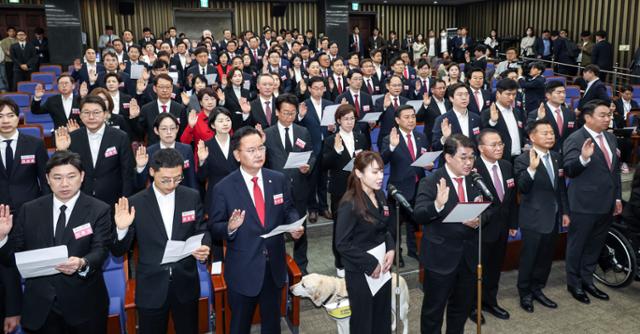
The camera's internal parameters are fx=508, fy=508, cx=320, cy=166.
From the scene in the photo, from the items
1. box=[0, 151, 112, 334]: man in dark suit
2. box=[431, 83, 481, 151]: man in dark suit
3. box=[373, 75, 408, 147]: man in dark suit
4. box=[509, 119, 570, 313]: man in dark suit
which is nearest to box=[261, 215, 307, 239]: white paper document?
box=[0, 151, 112, 334]: man in dark suit

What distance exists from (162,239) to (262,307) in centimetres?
72

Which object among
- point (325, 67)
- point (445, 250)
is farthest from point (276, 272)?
point (325, 67)

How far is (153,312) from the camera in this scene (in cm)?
269

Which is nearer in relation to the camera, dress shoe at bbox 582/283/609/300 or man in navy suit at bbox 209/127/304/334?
Result: man in navy suit at bbox 209/127/304/334

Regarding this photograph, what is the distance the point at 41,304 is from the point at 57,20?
9.41m

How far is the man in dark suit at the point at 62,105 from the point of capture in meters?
4.95

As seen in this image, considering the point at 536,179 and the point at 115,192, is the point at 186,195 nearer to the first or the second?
the point at 115,192

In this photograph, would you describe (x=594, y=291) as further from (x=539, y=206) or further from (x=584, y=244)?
(x=539, y=206)

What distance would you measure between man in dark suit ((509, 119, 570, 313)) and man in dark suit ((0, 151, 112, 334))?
9.18ft

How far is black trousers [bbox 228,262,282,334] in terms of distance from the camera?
2854 mm

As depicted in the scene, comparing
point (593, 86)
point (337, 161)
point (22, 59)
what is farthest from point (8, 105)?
point (22, 59)

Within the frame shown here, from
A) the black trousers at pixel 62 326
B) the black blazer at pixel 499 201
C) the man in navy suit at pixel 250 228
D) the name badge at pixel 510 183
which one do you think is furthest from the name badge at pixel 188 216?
the name badge at pixel 510 183

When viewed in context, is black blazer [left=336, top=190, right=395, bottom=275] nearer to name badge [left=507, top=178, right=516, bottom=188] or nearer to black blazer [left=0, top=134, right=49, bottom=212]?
name badge [left=507, top=178, right=516, bottom=188]

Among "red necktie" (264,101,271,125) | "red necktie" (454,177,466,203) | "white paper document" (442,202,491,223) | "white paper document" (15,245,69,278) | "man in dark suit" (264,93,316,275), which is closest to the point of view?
"white paper document" (15,245,69,278)
